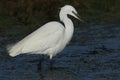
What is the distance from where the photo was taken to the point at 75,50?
14555 mm

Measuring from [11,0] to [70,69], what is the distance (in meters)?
6.55

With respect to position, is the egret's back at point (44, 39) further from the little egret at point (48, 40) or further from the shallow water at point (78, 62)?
the shallow water at point (78, 62)

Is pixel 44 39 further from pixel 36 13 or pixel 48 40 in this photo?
pixel 36 13

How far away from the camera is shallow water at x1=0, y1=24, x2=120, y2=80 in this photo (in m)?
12.2

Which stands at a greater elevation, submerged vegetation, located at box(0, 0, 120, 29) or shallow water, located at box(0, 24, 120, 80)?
submerged vegetation, located at box(0, 0, 120, 29)

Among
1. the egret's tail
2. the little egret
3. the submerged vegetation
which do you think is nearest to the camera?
the egret's tail

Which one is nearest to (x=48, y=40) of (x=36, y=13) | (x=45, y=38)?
(x=45, y=38)

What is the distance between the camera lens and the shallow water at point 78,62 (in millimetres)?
12156

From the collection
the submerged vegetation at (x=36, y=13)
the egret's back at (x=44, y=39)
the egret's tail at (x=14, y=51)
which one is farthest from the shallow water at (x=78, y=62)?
the submerged vegetation at (x=36, y=13)

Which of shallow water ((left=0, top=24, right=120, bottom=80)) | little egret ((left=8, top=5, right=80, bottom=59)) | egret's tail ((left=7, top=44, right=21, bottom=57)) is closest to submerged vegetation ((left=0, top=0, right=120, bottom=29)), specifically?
shallow water ((left=0, top=24, right=120, bottom=80))

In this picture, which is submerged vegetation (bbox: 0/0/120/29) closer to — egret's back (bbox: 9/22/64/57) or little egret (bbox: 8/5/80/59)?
little egret (bbox: 8/5/80/59)

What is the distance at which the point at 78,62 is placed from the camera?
13.4 metres

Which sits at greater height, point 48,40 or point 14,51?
point 48,40

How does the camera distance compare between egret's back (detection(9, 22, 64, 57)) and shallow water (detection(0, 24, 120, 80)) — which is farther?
egret's back (detection(9, 22, 64, 57))
